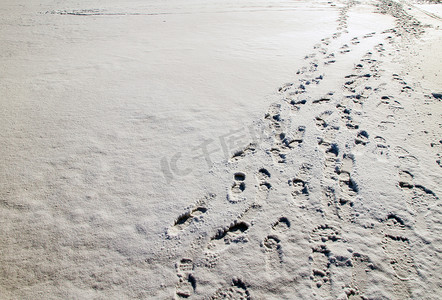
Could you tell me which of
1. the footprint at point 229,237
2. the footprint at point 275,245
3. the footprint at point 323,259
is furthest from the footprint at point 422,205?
the footprint at point 229,237

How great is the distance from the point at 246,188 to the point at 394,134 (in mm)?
1574

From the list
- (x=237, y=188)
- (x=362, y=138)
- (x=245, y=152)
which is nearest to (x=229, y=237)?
(x=237, y=188)

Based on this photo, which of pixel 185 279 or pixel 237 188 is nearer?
pixel 185 279

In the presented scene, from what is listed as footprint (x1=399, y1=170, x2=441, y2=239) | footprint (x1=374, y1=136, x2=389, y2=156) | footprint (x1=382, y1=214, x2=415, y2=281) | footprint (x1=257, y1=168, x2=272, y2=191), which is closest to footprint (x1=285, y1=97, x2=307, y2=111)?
footprint (x1=374, y1=136, x2=389, y2=156)

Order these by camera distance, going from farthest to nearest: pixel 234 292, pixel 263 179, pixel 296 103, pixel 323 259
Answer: pixel 296 103
pixel 263 179
pixel 323 259
pixel 234 292

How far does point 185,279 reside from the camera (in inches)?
56.3

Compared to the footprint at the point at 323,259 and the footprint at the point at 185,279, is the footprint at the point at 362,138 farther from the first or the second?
the footprint at the point at 185,279

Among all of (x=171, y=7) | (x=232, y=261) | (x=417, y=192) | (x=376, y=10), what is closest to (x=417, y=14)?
(x=376, y=10)

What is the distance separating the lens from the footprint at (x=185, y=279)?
4.51 ft

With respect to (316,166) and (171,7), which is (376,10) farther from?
(316,166)

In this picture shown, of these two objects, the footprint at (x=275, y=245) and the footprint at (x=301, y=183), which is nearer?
the footprint at (x=275, y=245)

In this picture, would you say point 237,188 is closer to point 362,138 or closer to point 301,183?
point 301,183

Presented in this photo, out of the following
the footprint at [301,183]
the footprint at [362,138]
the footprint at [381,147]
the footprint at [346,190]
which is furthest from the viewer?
the footprint at [362,138]

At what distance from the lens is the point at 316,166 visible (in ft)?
6.93
